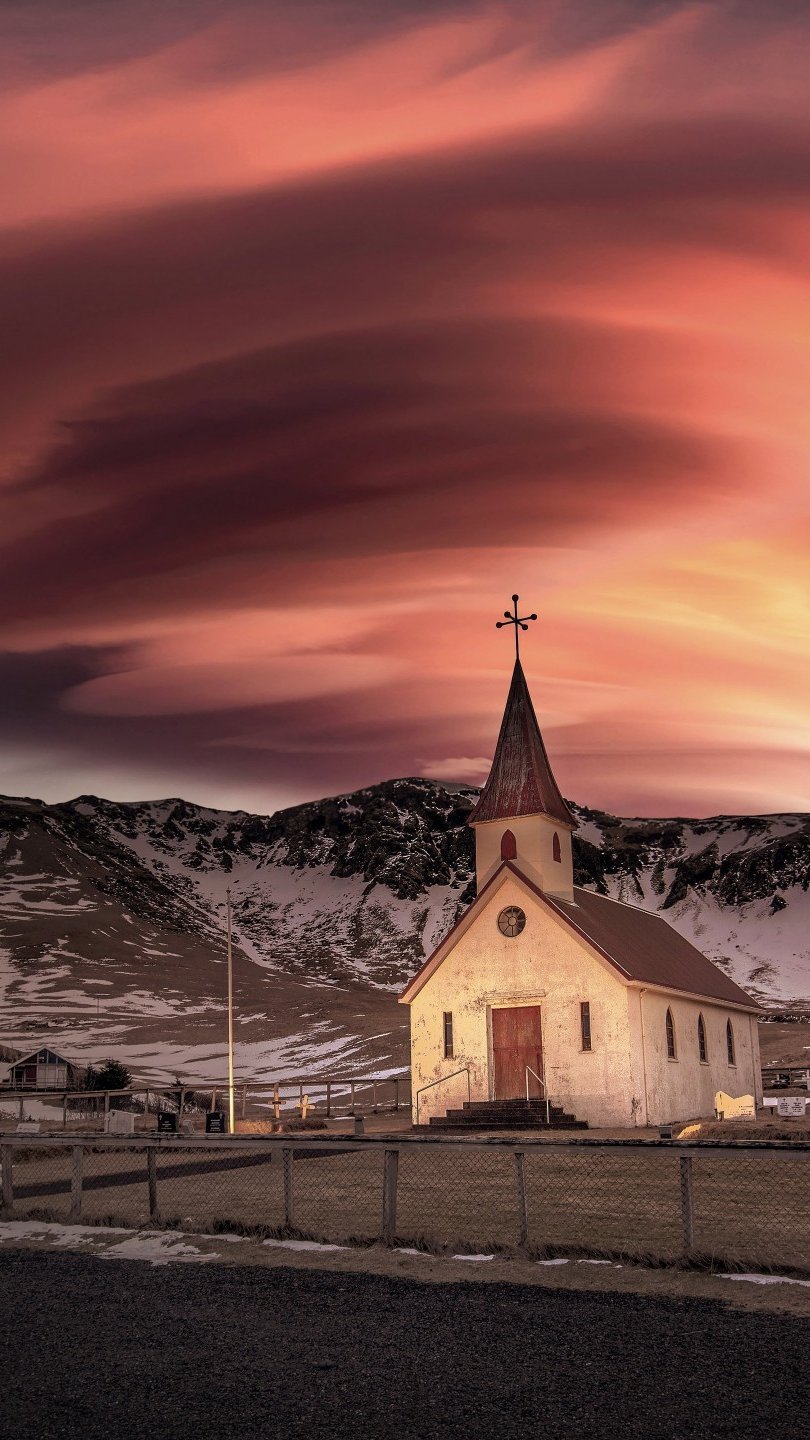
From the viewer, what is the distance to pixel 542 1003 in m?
37.4

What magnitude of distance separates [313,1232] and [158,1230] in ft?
6.95

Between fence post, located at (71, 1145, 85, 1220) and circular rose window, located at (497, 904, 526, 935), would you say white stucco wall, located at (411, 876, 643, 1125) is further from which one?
fence post, located at (71, 1145, 85, 1220)

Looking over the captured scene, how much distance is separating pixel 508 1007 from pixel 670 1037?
17.2 ft

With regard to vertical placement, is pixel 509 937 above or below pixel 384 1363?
above

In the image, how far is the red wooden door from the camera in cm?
3722

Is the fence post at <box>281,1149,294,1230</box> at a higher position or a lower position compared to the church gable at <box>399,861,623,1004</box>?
lower

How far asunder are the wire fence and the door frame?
7986 millimetres

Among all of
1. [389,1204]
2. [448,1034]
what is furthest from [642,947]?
[389,1204]

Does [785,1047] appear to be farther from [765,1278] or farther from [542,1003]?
[765,1278]

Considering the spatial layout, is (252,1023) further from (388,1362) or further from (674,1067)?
(388,1362)

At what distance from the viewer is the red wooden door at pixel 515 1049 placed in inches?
1465

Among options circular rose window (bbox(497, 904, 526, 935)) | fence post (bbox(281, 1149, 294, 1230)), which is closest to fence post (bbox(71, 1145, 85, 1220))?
→ fence post (bbox(281, 1149, 294, 1230))

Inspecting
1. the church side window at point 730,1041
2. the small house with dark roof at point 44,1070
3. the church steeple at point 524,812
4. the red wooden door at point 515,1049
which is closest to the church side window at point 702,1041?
the church side window at point 730,1041

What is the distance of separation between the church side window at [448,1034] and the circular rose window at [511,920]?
9.97 feet
